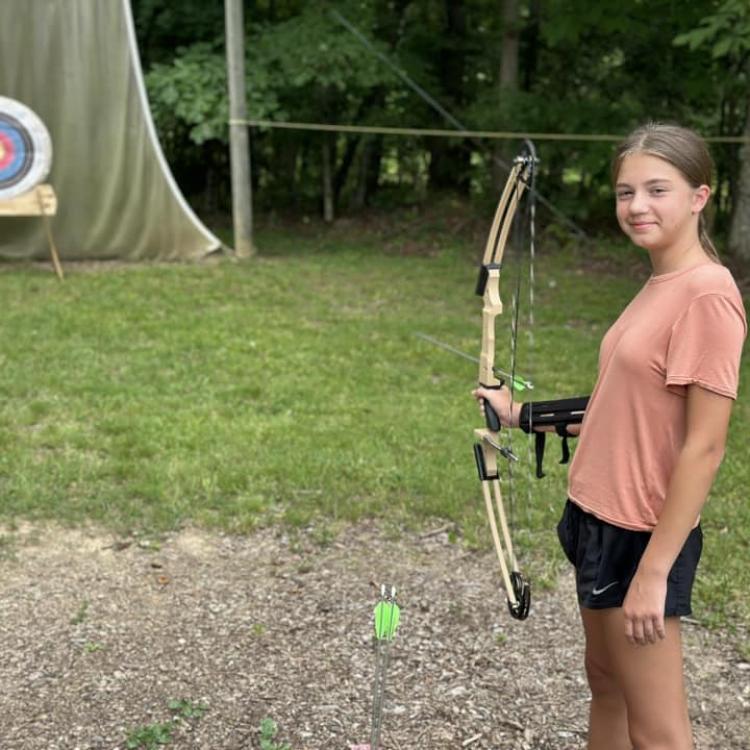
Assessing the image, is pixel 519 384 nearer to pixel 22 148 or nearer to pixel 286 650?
pixel 286 650

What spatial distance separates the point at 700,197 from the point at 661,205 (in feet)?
0.21

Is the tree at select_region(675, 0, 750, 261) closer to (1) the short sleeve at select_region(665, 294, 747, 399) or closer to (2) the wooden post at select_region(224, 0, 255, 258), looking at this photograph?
(2) the wooden post at select_region(224, 0, 255, 258)

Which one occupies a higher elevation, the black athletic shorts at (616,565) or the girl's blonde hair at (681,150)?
the girl's blonde hair at (681,150)

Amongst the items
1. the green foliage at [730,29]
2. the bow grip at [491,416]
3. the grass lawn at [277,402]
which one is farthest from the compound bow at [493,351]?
the green foliage at [730,29]

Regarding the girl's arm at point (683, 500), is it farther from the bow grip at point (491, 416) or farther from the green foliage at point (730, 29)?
the green foliage at point (730, 29)

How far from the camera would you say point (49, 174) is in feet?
25.6

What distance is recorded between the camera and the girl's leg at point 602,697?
59.6 inches

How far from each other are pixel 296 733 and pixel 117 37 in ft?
22.9

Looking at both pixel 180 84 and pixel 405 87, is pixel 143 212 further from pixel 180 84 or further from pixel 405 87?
pixel 405 87

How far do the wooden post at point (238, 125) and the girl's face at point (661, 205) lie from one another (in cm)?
700

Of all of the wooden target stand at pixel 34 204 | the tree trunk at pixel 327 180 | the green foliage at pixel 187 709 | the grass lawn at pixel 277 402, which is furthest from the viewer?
the tree trunk at pixel 327 180

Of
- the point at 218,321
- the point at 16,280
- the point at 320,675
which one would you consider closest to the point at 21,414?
the point at 218,321

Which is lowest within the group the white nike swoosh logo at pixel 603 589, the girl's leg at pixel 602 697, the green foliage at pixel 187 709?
the green foliage at pixel 187 709

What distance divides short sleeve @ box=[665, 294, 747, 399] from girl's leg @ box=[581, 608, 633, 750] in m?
0.45
